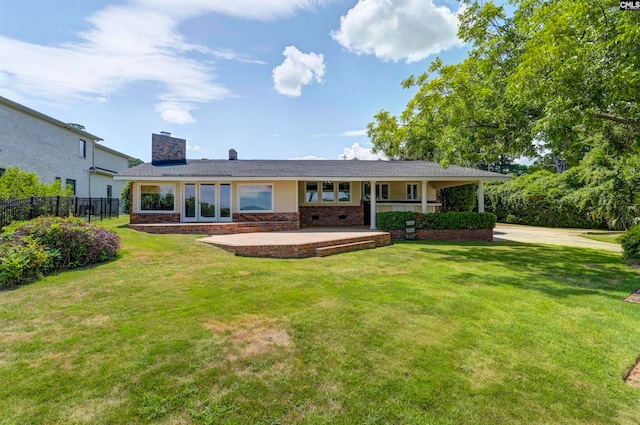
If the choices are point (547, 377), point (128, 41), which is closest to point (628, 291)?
point (547, 377)

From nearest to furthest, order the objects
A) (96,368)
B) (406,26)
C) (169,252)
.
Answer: (96,368)
(169,252)
(406,26)

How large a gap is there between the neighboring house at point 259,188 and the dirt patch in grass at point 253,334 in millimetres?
10353

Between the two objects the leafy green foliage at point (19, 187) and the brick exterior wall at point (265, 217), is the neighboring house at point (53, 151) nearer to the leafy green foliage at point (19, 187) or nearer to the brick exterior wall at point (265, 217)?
the leafy green foliage at point (19, 187)

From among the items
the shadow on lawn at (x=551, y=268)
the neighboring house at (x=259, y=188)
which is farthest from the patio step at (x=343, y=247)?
the neighboring house at (x=259, y=188)

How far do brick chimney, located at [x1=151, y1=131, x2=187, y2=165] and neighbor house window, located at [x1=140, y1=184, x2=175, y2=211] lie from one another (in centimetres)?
246

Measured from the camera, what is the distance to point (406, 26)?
1113 centimetres

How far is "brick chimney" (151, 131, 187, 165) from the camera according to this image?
16.2 metres

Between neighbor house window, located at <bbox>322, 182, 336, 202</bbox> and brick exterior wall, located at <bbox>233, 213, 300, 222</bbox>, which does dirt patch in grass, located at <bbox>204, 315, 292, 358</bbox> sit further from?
neighbor house window, located at <bbox>322, 182, 336, 202</bbox>

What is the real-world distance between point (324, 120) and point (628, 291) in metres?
17.4

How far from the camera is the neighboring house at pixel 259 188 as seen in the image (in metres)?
13.8

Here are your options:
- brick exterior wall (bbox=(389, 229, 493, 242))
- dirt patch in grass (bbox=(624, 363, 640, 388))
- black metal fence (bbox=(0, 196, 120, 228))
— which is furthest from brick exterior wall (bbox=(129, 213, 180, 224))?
dirt patch in grass (bbox=(624, 363, 640, 388))

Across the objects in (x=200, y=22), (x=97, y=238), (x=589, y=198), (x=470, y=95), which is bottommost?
(x=97, y=238)

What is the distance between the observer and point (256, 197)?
14.8 m

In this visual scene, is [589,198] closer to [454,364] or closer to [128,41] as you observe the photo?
[454,364]
